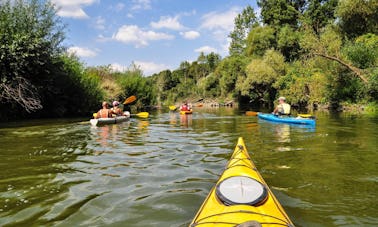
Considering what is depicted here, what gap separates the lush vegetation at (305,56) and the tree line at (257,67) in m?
0.07

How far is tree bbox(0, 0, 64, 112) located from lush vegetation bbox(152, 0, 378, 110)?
15.7 metres

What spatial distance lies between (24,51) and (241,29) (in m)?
39.3

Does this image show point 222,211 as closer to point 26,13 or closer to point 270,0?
point 26,13

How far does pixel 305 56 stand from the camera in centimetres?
2856

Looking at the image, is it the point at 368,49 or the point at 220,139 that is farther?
the point at 368,49

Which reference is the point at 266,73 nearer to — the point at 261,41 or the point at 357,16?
the point at 261,41

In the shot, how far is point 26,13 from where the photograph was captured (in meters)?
16.4

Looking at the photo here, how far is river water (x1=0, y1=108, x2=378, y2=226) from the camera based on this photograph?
3.63 metres

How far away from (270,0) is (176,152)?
3771cm

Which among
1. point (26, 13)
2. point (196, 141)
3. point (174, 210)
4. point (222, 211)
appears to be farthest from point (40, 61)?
point (222, 211)

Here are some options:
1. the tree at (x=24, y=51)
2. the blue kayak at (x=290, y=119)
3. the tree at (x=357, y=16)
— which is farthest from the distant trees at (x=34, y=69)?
the tree at (x=357, y=16)

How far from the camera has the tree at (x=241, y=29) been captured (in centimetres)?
4834

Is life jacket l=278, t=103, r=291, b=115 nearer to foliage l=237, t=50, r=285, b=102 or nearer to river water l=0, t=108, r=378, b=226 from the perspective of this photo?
river water l=0, t=108, r=378, b=226

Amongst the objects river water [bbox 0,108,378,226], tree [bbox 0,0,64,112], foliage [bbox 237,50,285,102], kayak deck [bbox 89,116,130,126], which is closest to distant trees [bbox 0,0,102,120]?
tree [bbox 0,0,64,112]
